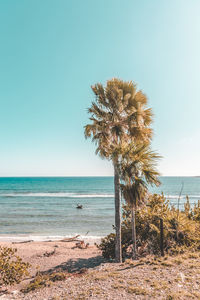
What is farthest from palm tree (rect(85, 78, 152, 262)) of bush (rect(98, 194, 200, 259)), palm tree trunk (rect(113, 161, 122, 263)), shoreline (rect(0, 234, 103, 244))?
shoreline (rect(0, 234, 103, 244))

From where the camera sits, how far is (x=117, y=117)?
9.10 meters

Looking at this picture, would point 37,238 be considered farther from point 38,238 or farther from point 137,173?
point 137,173

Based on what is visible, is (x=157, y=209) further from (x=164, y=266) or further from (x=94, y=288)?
(x=94, y=288)

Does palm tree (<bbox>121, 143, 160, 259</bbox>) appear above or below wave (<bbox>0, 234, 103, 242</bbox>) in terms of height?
above

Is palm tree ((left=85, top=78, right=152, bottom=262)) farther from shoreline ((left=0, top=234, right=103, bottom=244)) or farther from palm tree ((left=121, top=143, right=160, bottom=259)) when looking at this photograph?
shoreline ((left=0, top=234, right=103, bottom=244))

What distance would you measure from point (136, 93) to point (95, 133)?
2.68 meters

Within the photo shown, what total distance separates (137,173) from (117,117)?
270cm

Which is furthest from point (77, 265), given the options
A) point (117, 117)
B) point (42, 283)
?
point (117, 117)

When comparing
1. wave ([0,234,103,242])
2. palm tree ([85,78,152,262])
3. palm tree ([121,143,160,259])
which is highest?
palm tree ([85,78,152,262])

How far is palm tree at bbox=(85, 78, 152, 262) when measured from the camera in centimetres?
897

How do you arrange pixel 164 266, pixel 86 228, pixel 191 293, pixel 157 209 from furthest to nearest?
pixel 86 228 → pixel 157 209 → pixel 164 266 → pixel 191 293

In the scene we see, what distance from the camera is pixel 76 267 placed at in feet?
30.1

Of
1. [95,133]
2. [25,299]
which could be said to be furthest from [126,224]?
[25,299]

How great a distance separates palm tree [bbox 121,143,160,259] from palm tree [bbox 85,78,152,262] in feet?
2.15
